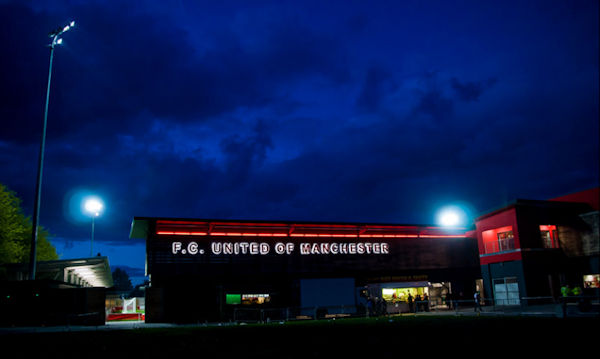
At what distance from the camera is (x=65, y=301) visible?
3162 cm

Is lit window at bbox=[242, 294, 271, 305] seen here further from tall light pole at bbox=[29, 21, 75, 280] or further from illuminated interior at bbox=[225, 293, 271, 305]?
tall light pole at bbox=[29, 21, 75, 280]

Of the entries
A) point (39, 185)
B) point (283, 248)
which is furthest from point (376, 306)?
point (39, 185)

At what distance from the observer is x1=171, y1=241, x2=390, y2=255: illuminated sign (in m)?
38.2

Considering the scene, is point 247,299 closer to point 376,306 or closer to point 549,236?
point 376,306

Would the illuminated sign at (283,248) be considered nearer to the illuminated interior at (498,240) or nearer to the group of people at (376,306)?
the group of people at (376,306)

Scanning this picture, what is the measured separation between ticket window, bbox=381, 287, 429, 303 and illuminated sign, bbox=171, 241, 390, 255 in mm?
3882

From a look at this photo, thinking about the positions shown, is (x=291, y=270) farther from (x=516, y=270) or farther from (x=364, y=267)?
(x=516, y=270)

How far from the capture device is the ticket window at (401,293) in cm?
4193

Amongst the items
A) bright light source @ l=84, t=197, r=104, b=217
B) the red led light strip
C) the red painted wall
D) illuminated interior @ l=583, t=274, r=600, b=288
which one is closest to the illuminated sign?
the red led light strip

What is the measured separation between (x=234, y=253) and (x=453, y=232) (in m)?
24.1

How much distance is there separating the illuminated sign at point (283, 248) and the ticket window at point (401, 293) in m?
3.88

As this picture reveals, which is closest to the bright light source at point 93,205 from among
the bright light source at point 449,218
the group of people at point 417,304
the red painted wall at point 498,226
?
the group of people at point 417,304

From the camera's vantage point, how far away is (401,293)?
42938 mm

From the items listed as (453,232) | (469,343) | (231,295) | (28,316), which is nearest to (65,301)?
(28,316)
